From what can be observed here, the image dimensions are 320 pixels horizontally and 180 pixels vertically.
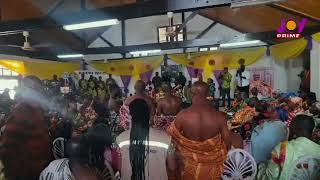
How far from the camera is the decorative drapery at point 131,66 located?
14281mm

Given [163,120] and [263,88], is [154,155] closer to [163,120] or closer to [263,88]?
[163,120]

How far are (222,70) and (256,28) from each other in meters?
2.08

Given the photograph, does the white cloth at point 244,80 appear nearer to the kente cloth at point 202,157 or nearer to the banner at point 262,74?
the banner at point 262,74

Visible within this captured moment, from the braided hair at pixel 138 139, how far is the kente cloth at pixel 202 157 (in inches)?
13.3

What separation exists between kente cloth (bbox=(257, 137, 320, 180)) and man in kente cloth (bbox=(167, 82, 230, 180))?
413 mm

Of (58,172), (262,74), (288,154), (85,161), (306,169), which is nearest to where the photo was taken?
(85,161)

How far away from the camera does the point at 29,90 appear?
10.4 ft

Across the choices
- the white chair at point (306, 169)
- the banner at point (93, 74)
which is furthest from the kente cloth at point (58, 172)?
the banner at point (93, 74)

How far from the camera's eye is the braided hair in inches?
115

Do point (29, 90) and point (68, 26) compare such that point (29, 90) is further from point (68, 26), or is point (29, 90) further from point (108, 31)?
point (108, 31)

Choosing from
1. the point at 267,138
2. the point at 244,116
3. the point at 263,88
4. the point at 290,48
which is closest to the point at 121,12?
the point at 244,116

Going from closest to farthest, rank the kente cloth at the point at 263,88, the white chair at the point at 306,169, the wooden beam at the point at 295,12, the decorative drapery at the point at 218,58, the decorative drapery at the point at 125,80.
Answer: the white chair at the point at 306,169 < the wooden beam at the point at 295,12 < the kente cloth at the point at 263,88 < the decorative drapery at the point at 218,58 < the decorative drapery at the point at 125,80

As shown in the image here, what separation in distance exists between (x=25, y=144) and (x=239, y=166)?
1.85m

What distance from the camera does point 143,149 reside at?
9.56 feet
